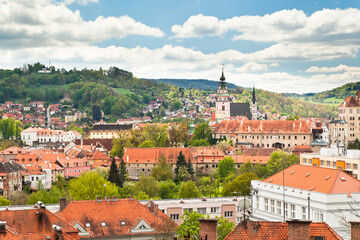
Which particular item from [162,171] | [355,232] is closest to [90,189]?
[162,171]

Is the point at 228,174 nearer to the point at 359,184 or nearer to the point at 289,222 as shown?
the point at 359,184

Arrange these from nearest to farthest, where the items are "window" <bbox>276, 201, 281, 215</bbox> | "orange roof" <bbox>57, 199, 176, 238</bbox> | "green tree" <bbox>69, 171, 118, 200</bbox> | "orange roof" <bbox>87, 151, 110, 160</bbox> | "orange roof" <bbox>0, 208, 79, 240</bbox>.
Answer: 1. "orange roof" <bbox>0, 208, 79, 240</bbox>
2. "window" <bbox>276, 201, 281, 215</bbox>
3. "orange roof" <bbox>57, 199, 176, 238</bbox>
4. "green tree" <bbox>69, 171, 118, 200</bbox>
5. "orange roof" <bbox>87, 151, 110, 160</bbox>

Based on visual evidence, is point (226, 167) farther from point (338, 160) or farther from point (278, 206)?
point (278, 206)

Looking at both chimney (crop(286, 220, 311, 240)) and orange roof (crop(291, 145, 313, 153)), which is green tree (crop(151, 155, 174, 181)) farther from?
chimney (crop(286, 220, 311, 240))

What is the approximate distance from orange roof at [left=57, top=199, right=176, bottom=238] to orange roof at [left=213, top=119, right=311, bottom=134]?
8141 cm

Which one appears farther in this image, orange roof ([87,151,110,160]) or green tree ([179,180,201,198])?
orange roof ([87,151,110,160])

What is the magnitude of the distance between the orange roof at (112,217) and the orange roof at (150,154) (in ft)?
189

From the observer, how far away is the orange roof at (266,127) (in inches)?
4769

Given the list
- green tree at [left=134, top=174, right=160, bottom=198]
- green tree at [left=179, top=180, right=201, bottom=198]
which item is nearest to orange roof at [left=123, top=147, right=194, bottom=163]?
green tree at [left=134, top=174, right=160, bottom=198]

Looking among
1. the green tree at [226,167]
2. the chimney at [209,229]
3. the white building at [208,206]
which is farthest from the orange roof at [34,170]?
the chimney at [209,229]

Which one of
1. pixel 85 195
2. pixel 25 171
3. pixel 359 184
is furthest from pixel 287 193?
pixel 25 171

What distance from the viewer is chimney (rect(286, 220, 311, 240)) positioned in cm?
1798

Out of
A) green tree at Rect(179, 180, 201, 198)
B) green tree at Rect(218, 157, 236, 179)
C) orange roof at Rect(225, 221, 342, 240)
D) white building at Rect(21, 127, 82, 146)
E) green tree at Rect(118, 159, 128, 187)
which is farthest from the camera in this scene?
white building at Rect(21, 127, 82, 146)

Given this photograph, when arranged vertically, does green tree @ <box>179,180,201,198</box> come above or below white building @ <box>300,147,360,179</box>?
below
